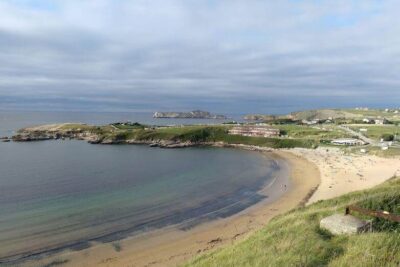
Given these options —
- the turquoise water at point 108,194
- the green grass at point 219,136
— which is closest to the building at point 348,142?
the green grass at point 219,136

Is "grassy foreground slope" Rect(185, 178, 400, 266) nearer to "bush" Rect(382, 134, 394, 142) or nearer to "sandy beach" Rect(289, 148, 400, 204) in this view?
"sandy beach" Rect(289, 148, 400, 204)

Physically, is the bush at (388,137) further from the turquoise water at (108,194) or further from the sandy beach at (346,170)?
the turquoise water at (108,194)

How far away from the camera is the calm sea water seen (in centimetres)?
3122

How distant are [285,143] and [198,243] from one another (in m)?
72.9

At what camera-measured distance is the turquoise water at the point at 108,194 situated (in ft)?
102

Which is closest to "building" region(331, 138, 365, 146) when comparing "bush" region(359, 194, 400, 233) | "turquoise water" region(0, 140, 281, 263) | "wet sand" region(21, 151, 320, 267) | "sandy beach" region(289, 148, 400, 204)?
"sandy beach" region(289, 148, 400, 204)

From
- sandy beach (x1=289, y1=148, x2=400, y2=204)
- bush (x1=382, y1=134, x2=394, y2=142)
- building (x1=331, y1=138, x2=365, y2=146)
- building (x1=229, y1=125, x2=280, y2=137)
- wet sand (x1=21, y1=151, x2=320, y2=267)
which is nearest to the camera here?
wet sand (x1=21, y1=151, x2=320, y2=267)

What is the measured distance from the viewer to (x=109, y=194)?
45125 mm

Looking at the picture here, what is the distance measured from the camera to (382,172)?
57.1 metres

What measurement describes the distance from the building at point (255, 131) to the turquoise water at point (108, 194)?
27847 mm

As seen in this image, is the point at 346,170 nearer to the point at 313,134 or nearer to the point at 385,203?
the point at 385,203

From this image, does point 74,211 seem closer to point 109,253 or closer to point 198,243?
point 109,253

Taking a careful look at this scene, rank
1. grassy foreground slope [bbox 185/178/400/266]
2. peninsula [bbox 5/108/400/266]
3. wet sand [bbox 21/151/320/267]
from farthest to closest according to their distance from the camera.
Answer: wet sand [bbox 21/151/320/267], peninsula [bbox 5/108/400/266], grassy foreground slope [bbox 185/178/400/266]

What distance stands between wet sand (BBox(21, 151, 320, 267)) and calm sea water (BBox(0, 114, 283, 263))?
1.43 m
